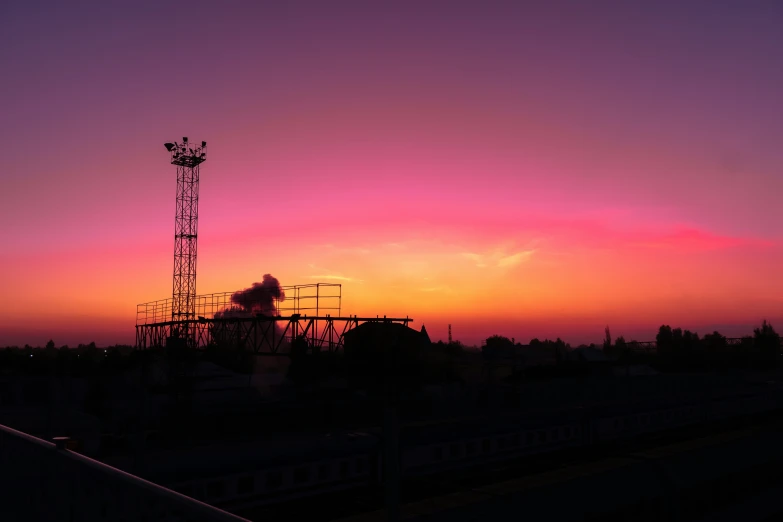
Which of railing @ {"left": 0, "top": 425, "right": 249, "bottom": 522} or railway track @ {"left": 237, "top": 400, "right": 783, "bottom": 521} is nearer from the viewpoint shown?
railing @ {"left": 0, "top": 425, "right": 249, "bottom": 522}

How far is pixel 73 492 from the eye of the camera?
4.81m

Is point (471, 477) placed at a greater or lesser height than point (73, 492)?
lesser

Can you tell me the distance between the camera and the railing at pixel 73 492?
3331 millimetres

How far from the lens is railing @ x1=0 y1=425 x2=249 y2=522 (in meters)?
3.33

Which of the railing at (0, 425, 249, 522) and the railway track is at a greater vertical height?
the railing at (0, 425, 249, 522)

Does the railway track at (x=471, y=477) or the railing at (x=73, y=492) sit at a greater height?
the railing at (x=73, y=492)

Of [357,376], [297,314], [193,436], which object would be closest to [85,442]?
[193,436]

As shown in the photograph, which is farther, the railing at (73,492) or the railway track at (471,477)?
the railway track at (471,477)

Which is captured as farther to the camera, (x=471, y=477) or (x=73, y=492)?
(x=471, y=477)

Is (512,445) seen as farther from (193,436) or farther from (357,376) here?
(357,376)

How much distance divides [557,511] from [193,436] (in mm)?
28014

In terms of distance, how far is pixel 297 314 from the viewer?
152ft

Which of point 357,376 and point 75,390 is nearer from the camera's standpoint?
point 75,390

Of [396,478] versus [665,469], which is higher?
[396,478]
